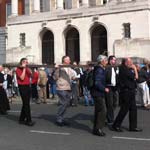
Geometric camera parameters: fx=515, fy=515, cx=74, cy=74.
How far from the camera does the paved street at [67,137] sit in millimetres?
11283

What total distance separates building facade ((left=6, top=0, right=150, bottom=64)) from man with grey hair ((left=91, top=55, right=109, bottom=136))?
2774 centimetres

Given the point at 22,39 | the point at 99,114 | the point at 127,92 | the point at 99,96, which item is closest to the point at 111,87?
the point at 127,92

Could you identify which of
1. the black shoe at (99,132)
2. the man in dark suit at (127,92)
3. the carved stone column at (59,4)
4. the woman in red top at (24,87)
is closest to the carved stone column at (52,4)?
the carved stone column at (59,4)

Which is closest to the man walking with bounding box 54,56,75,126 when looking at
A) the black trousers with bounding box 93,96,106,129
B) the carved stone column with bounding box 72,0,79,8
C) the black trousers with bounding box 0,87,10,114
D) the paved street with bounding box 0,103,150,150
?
the paved street with bounding box 0,103,150,150

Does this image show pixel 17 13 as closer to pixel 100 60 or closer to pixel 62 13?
pixel 62 13

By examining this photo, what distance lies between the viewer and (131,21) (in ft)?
137

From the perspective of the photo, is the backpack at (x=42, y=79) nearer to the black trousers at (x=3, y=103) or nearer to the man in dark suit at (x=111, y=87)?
the black trousers at (x=3, y=103)

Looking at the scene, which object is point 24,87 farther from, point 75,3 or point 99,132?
point 75,3

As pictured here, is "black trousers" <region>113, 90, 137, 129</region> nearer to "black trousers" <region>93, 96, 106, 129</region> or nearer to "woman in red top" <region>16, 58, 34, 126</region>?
"black trousers" <region>93, 96, 106, 129</region>

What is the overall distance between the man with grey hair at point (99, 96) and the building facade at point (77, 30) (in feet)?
91.0

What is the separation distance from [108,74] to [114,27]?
1126 inches

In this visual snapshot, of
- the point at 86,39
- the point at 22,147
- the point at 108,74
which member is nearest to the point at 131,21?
the point at 86,39

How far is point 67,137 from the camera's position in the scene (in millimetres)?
12594

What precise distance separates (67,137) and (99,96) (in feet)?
4.23
